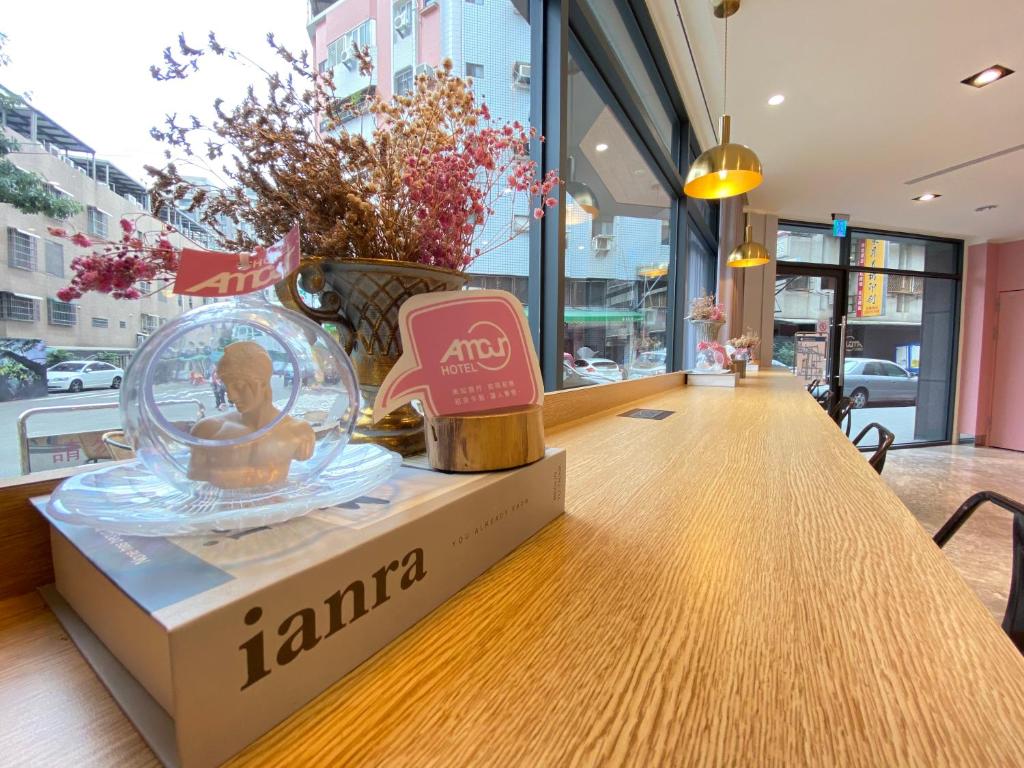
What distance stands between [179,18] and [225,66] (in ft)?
0.58

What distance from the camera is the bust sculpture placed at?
13.0 inches

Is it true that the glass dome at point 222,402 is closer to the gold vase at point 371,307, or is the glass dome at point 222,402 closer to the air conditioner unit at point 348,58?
the gold vase at point 371,307

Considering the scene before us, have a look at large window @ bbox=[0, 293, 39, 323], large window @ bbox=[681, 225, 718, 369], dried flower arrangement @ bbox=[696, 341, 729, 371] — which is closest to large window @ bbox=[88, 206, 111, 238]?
large window @ bbox=[0, 293, 39, 323]

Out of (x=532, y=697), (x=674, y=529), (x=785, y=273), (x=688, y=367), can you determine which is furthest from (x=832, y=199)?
(x=532, y=697)

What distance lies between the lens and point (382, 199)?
506mm

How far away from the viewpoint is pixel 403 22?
105 cm

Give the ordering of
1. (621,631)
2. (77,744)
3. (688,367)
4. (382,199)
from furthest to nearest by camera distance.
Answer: (688,367), (382,199), (621,631), (77,744)

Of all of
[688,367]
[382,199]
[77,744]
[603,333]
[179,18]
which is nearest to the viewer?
[77,744]

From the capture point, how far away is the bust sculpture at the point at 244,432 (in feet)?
1.08

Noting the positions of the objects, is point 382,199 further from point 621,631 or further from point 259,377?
point 621,631

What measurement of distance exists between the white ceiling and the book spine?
279cm

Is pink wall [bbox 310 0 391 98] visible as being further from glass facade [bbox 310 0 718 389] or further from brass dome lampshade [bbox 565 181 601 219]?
brass dome lampshade [bbox 565 181 601 219]

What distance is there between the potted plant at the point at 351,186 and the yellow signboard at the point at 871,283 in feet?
22.8

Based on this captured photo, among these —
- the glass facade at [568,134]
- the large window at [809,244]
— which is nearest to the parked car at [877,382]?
the large window at [809,244]
